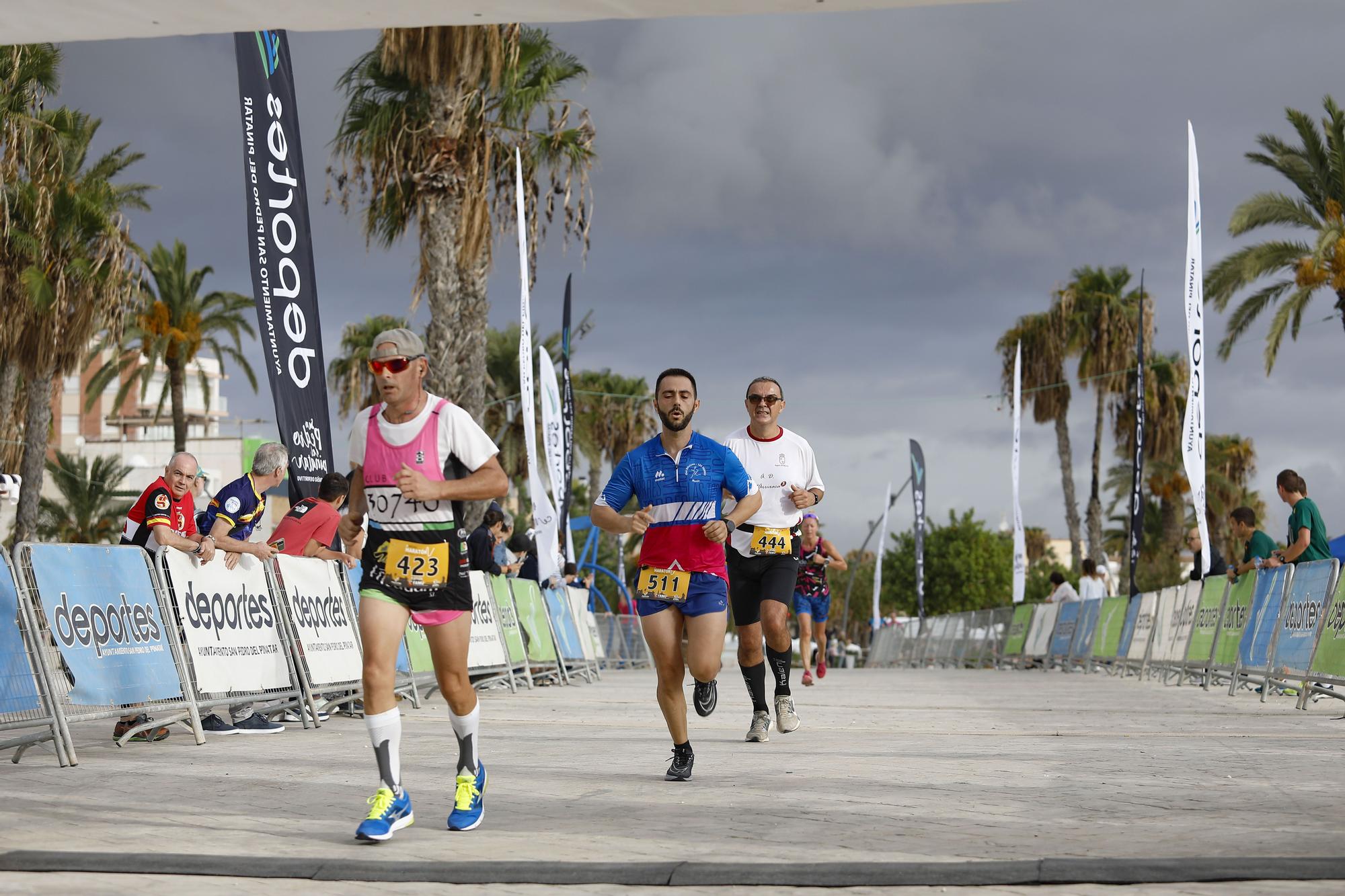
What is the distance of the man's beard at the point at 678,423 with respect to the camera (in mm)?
7488

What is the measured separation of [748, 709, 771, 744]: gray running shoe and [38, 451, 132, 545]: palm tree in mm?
52097

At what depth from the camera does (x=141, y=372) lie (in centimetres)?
5416

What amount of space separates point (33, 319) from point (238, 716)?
23681mm

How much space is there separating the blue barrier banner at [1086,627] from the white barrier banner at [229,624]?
16.5 metres

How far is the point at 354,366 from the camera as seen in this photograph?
1852 inches

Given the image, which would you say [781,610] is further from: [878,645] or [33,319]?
[878,645]

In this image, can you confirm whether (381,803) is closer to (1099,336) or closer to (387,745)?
(387,745)

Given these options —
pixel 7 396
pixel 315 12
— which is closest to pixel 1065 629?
pixel 315 12

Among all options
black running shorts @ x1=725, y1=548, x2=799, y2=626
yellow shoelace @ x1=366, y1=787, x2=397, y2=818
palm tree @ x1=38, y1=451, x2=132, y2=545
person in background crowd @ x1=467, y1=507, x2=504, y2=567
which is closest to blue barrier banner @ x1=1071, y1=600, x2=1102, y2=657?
person in background crowd @ x1=467, y1=507, x2=504, y2=567

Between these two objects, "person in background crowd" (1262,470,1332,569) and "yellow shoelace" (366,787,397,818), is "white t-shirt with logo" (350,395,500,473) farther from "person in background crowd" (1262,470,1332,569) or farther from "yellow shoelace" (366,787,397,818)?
"person in background crowd" (1262,470,1332,569)

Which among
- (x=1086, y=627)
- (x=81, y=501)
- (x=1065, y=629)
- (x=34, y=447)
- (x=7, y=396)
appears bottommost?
(x=1065, y=629)

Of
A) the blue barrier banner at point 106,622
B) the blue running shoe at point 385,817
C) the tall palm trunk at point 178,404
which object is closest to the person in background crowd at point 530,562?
the blue barrier banner at point 106,622

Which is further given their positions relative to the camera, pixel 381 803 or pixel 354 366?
pixel 354 366

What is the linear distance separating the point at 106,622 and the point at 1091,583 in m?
20.8
